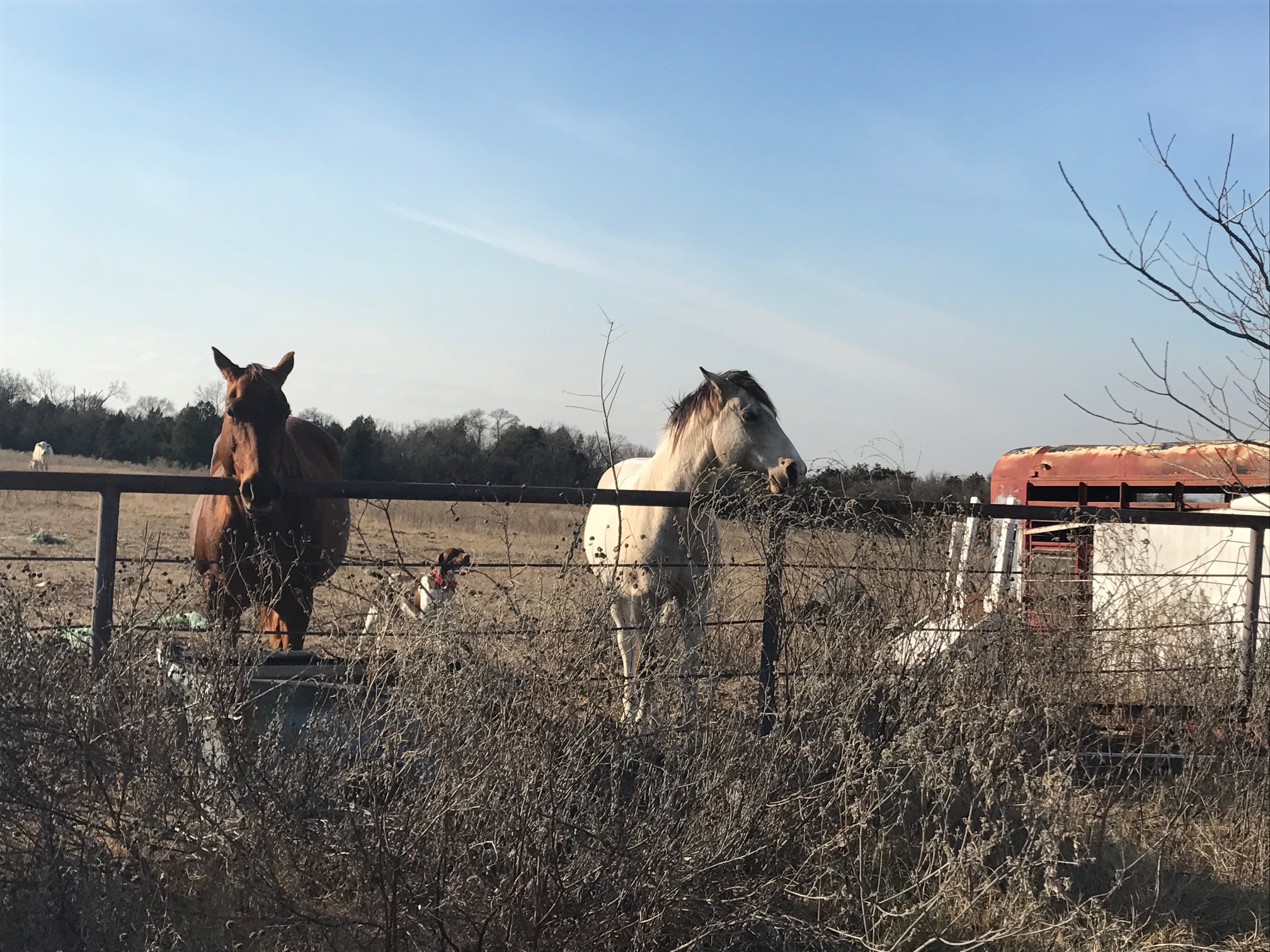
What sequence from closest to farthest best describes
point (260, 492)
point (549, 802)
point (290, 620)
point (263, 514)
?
point (549, 802) → point (260, 492) → point (263, 514) → point (290, 620)

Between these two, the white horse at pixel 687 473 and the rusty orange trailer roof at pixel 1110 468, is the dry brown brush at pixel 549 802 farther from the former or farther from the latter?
the rusty orange trailer roof at pixel 1110 468

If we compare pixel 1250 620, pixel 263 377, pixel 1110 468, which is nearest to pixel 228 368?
pixel 263 377

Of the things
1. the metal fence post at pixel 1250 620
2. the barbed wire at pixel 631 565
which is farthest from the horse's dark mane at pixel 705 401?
the metal fence post at pixel 1250 620

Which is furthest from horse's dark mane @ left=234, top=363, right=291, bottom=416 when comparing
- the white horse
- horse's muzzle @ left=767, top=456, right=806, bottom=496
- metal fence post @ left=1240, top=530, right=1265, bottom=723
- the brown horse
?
metal fence post @ left=1240, top=530, right=1265, bottom=723

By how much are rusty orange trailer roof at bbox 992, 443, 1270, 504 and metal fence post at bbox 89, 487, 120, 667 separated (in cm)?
621

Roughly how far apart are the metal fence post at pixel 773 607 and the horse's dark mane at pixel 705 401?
80.3 inches

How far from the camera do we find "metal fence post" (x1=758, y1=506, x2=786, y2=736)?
378cm

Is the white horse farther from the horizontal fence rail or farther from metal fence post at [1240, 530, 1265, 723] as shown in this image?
metal fence post at [1240, 530, 1265, 723]

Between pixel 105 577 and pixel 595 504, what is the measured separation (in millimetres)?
1741

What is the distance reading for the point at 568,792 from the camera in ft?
8.66

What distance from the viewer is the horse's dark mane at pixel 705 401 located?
5887 millimetres

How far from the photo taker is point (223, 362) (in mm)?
5891

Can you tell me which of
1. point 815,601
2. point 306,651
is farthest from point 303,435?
point 815,601

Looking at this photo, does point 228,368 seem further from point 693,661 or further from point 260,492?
point 693,661
